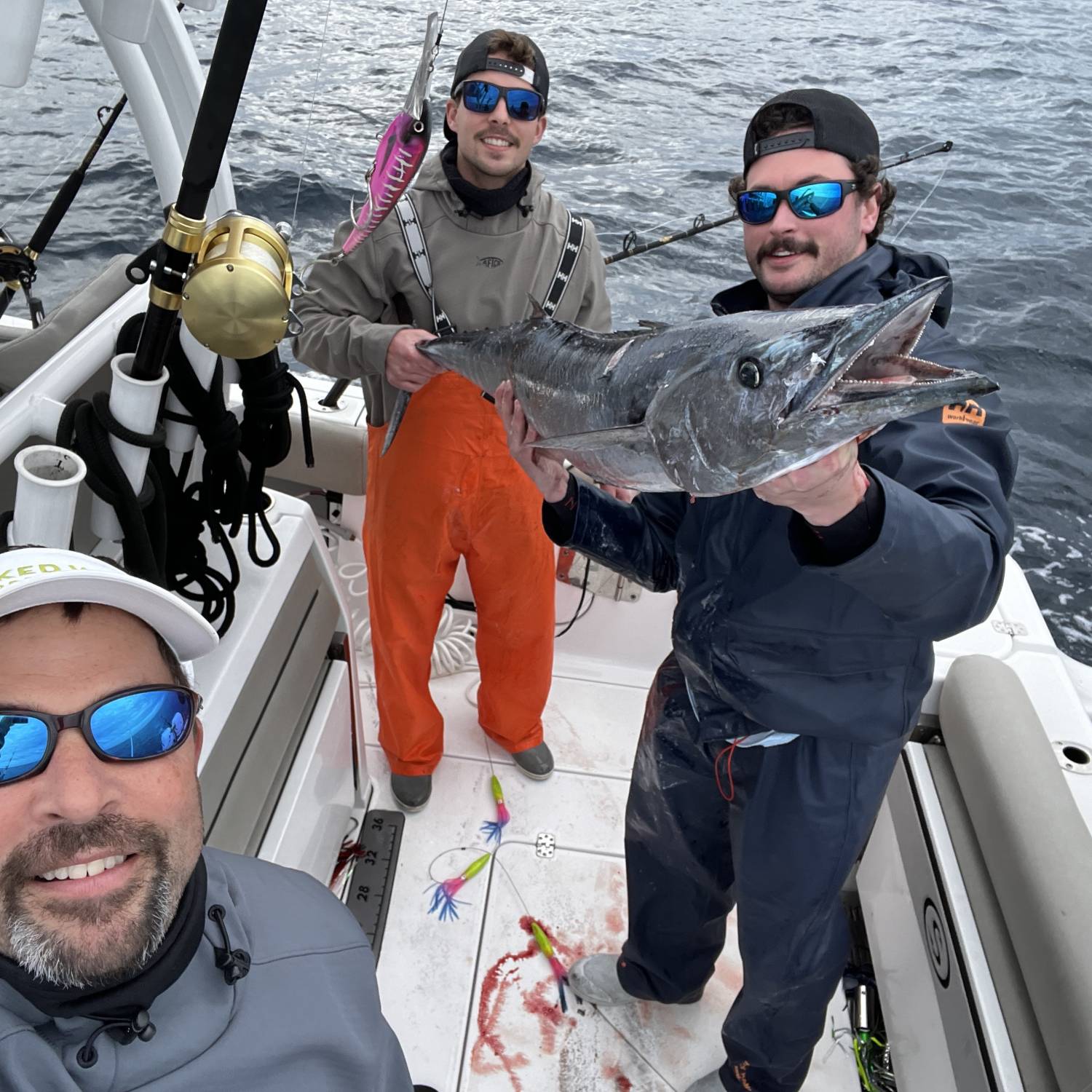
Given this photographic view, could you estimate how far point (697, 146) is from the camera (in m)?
11.9

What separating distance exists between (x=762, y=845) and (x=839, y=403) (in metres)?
1.20

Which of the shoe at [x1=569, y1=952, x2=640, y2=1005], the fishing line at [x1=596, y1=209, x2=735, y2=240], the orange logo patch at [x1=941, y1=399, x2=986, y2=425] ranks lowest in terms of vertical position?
the fishing line at [x1=596, y1=209, x2=735, y2=240]

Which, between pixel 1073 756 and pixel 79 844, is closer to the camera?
pixel 79 844

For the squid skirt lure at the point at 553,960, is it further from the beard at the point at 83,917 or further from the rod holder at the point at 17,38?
the rod holder at the point at 17,38

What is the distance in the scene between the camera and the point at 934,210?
Answer: 1037 centimetres

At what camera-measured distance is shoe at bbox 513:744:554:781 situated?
11.1 feet

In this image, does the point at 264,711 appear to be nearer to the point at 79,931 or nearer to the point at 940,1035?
the point at 79,931

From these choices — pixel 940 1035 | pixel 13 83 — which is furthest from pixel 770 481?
pixel 940 1035

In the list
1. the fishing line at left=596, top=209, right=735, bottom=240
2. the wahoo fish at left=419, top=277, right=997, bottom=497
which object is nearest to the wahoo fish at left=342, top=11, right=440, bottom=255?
the wahoo fish at left=419, top=277, right=997, bottom=497

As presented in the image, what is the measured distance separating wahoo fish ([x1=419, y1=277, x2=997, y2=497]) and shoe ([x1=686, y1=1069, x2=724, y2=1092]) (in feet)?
5.32

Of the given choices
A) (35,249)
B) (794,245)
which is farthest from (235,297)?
(35,249)

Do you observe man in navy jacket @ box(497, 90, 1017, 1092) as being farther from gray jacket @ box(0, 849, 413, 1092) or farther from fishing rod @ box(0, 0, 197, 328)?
fishing rod @ box(0, 0, 197, 328)

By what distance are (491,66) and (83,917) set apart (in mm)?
2550

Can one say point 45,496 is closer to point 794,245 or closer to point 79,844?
point 79,844
